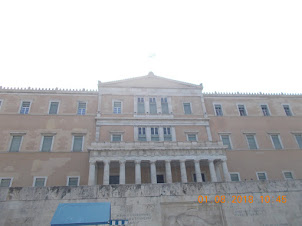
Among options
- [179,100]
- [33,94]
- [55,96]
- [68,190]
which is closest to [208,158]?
[179,100]

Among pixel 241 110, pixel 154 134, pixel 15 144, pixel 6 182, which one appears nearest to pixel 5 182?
pixel 6 182

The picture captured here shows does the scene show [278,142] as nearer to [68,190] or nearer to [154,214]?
[154,214]

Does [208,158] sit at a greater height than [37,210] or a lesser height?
greater

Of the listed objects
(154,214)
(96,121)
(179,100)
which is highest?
(179,100)

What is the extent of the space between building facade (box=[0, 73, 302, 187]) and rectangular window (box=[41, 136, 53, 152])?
10 centimetres

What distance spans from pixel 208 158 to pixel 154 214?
13243mm

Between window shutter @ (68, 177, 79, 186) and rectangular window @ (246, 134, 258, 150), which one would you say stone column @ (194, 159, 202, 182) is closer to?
rectangular window @ (246, 134, 258, 150)

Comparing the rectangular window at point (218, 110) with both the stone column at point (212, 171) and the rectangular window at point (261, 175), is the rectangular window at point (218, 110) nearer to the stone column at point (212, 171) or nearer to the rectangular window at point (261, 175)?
the rectangular window at point (261, 175)

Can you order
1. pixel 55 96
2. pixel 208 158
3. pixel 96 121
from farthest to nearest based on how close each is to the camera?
1. pixel 55 96
2. pixel 96 121
3. pixel 208 158

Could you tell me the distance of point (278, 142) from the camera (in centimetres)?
2717

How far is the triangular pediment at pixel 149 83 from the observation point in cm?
2802

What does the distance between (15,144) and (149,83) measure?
1742cm

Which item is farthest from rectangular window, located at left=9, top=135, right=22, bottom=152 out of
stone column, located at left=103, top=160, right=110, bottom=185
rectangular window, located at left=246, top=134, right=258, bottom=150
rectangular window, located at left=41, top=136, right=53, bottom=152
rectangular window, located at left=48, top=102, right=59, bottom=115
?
rectangular window, located at left=246, top=134, right=258, bottom=150

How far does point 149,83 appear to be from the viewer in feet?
94.5
